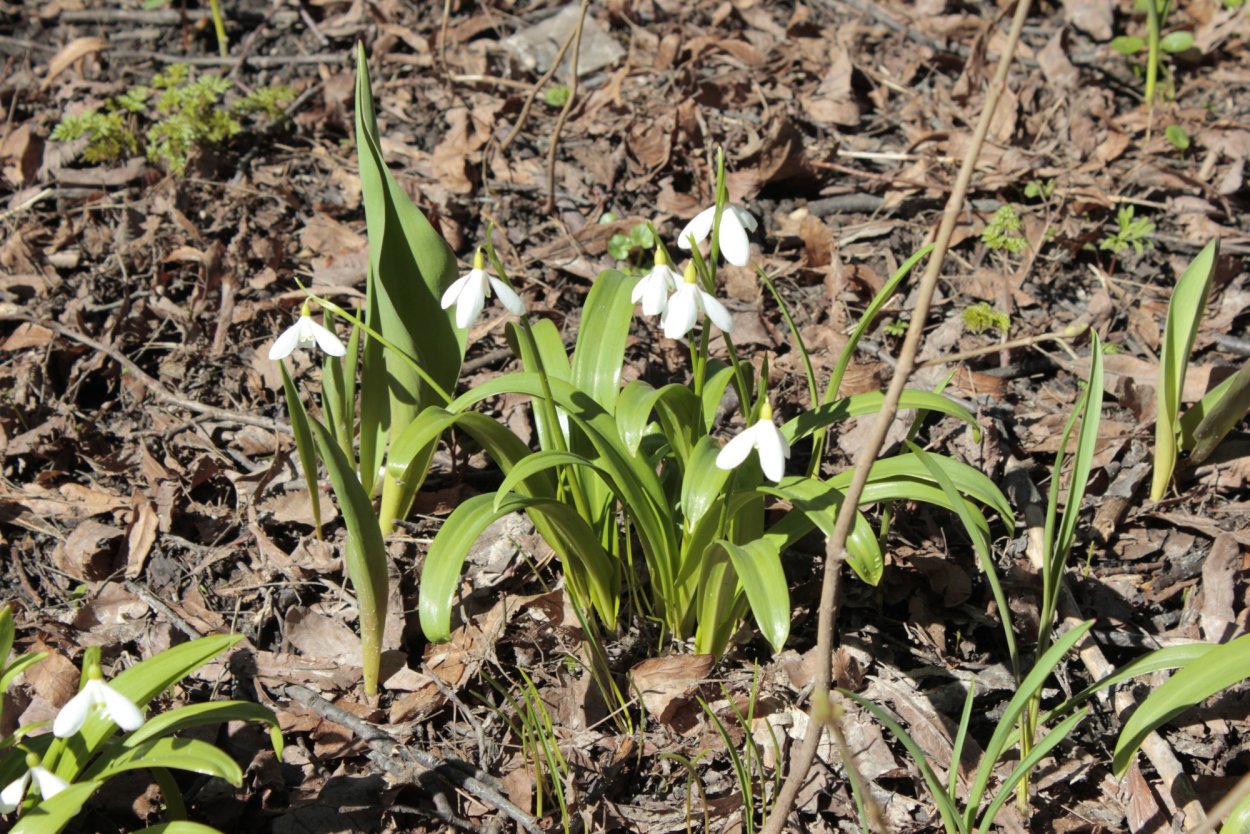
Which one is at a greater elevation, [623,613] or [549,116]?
[549,116]

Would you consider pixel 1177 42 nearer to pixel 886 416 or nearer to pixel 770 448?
pixel 770 448

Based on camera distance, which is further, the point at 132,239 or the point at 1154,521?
the point at 132,239

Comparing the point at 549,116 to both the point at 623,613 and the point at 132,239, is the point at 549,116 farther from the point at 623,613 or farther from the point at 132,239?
the point at 623,613

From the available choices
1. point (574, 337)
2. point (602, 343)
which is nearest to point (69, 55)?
point (574, 337)

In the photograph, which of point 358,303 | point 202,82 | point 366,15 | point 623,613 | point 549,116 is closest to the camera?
point 623,613

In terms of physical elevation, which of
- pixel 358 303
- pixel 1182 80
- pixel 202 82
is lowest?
pixel 358 303

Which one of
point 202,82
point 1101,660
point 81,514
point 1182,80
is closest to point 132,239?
point 202,82

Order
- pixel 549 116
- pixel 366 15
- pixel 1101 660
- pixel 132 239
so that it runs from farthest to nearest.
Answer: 1. pixel 366 15
2. pixel 549 116
3. pixel 132 239
4. pixel 1101 660
